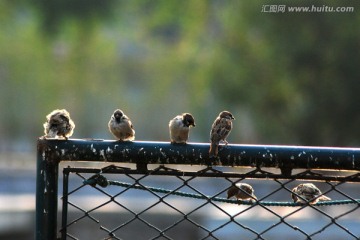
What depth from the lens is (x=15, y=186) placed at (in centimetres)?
2567

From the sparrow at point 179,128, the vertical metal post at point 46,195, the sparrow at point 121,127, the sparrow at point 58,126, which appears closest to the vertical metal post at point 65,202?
the vertical metal post at point 46,195

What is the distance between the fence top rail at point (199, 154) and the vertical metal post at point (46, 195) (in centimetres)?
1

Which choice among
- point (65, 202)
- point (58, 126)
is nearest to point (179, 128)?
point (58, 126)

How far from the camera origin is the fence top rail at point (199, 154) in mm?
1820

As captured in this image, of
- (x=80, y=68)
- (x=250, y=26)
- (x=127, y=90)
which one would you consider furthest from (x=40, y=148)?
(x=127, y=90)

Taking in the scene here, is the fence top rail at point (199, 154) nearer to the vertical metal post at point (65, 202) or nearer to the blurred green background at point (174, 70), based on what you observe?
the vertical metal post at point (65, 202)

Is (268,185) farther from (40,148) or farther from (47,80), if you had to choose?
(40,148)

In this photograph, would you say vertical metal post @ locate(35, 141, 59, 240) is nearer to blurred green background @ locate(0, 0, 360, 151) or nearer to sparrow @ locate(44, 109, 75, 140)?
sparrow @ locate(44, 109, 75, 140)

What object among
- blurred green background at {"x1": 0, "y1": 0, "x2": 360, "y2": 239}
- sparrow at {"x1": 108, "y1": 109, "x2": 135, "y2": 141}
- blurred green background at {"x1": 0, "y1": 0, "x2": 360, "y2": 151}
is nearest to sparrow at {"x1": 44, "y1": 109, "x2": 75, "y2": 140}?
sparrow at {"x1": 108, "y1": 109, "x2": 135, "y2": 141}

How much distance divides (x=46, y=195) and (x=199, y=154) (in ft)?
1.12

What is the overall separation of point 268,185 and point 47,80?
1508 cm

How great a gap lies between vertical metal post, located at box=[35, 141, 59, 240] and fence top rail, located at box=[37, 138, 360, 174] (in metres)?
0.01

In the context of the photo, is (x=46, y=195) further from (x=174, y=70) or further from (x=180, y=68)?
(x=174, y=70)

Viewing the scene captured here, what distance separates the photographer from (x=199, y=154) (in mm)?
1838
